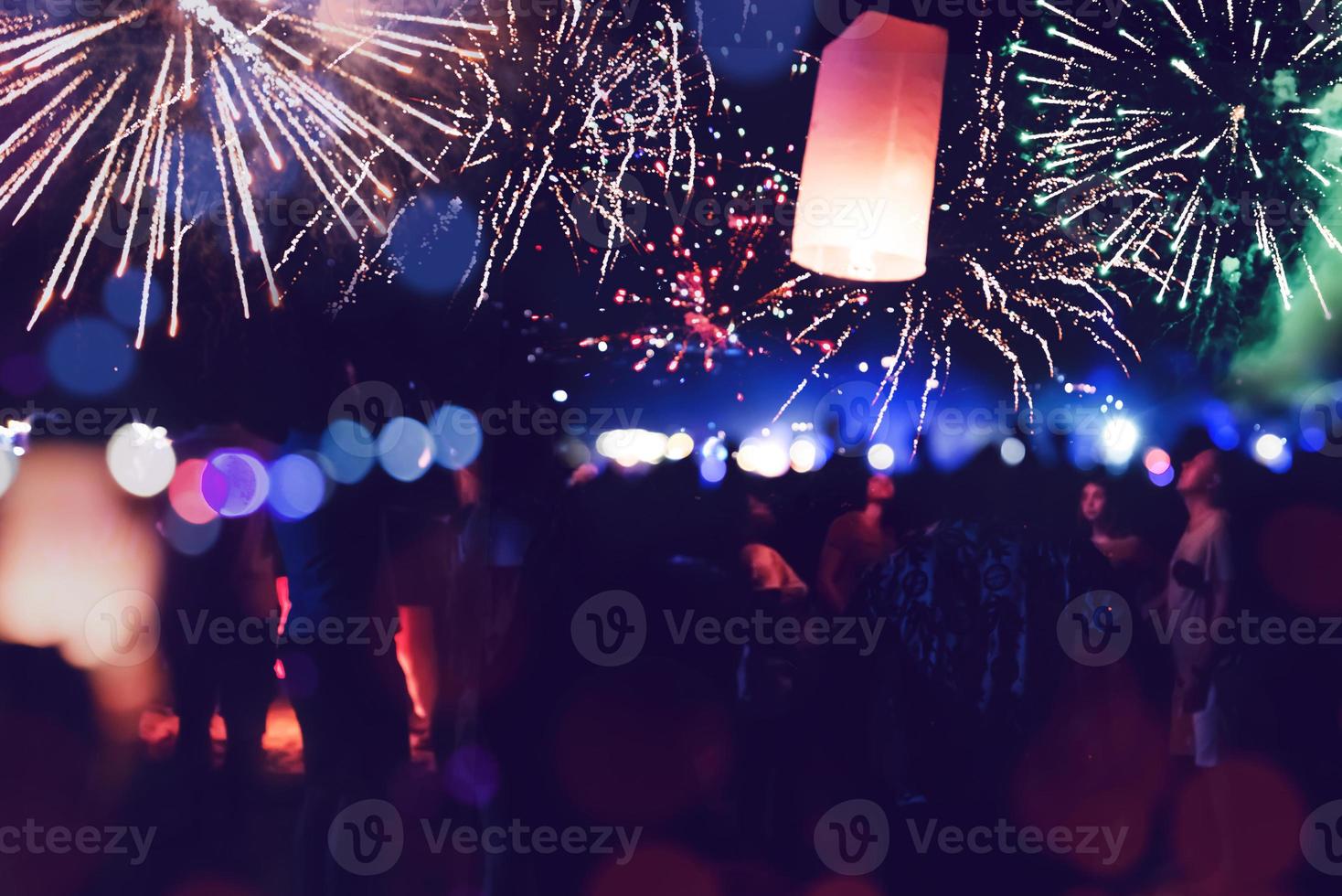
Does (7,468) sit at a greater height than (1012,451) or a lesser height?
lesser

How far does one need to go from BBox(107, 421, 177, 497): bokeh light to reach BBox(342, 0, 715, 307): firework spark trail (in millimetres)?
735

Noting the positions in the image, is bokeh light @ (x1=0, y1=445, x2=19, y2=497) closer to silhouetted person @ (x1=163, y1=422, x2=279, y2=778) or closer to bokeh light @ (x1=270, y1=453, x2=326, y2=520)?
silhouetted person @ (x1=163, y1=422, x2=279, y2=778)

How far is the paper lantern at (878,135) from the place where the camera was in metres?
1.83

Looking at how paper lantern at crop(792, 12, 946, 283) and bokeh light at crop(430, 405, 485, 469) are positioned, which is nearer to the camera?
paper lantern at crop(792, 12, 946, 283)

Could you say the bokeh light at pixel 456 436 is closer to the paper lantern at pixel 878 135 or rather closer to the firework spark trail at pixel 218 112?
the firework spark trail at pixel 218 112

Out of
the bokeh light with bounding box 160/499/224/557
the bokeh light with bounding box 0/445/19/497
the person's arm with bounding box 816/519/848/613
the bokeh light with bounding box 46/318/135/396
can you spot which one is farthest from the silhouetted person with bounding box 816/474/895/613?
the bokeh light with bounding box 0/445/19/497

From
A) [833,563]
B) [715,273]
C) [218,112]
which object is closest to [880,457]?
[833,563]

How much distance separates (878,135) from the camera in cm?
186

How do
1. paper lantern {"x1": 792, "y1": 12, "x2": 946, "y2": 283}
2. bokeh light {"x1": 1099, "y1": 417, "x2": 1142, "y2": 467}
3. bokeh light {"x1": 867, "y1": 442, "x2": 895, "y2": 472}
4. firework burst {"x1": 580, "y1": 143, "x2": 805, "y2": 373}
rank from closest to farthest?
paper lantern {"x1": 792, "y1": 12, "x2": 946, "y2": 283}
firework burst {"x1": 580, "y1": 143, "x2": 805, "y2": 373}
bokeh light {"x1": 867, "y1": 442, "x2": 895, "y2": 472}
bokeh light {"x1": 1099, "y1": 417, "x2": 1142, "y2": 467}

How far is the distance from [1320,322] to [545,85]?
255cm

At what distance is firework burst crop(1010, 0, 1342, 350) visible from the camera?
9.80ft

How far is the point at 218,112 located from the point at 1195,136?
9.43ft

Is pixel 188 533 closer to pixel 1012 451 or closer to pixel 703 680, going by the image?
pixel 703 680

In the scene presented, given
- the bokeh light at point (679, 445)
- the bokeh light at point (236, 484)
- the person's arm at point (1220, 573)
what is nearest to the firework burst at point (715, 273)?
the bokeh light at point (679, 445)
